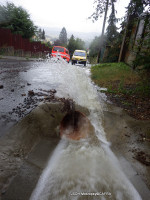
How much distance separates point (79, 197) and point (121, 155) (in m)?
1.27

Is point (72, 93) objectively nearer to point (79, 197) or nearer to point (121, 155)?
point (121, 155)

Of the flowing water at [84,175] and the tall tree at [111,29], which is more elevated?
the tall tree at [111,29]

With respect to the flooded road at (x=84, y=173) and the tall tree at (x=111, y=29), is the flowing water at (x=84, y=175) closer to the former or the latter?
the flooded road at (x=84, y=173)

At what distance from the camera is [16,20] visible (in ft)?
67.3

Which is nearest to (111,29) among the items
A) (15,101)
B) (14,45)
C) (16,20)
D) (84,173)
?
(16,20)

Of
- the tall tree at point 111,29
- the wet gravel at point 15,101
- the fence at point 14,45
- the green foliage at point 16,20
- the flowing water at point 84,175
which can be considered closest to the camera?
the flowing water at point 84,175

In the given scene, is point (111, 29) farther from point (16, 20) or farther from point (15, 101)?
point (15, 101)

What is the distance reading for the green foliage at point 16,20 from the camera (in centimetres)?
1964

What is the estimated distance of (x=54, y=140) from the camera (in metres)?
3.23

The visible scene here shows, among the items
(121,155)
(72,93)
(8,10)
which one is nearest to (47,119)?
(121,155)

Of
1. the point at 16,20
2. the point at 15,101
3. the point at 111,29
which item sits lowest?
the point at 15,101

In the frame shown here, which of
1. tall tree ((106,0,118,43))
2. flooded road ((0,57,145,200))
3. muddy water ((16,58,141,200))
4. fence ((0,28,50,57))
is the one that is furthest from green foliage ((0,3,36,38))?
muddy water ((16,58,141,200))

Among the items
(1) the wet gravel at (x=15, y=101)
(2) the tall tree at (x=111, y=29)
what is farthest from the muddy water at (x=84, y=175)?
(2) the tall tree at (x=111, y=29)

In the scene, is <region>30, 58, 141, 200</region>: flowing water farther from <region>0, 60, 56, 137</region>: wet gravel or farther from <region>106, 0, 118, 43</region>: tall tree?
<region>106, 0, 118, 43</region>: tall tree
